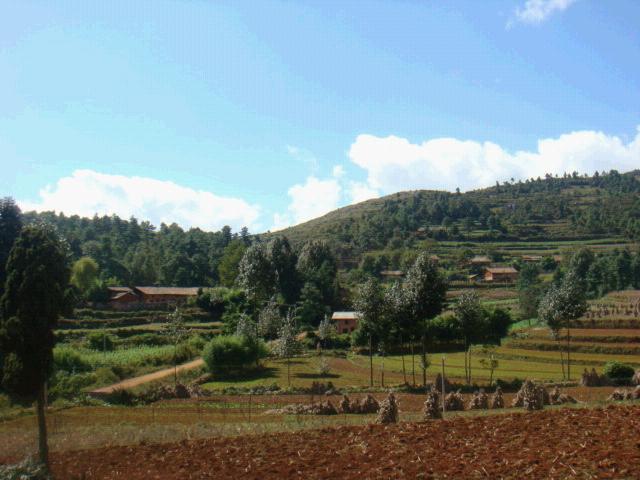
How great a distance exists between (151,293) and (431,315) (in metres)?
65.6

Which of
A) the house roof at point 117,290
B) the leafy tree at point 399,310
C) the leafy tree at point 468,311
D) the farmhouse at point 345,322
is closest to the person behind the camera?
the leafy tree at point 399,310

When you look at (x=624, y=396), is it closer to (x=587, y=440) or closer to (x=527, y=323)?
(x=587, y=440)

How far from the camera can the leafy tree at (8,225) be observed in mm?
38906

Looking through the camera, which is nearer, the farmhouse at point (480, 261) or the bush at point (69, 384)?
the bush at point (69, 384)

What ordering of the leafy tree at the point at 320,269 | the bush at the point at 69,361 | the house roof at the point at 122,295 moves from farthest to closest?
the house roof at the point at 122,295, the leafy tree at the point at 320,269, the bush at the point at 69,361

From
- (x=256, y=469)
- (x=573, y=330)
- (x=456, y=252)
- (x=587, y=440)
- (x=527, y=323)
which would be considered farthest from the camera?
(x=456, y=252)

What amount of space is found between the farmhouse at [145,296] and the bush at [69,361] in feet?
137

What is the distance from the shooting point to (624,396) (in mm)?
31125

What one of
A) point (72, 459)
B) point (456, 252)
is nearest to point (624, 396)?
point (72, 459)

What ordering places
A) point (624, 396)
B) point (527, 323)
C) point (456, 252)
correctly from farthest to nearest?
point (456, 252) → point (527, 323) → point (624, 396)

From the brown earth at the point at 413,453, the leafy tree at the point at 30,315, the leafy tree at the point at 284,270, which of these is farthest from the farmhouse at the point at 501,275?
the leafy tree at the point at 30,315

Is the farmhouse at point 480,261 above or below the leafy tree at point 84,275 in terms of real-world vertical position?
above

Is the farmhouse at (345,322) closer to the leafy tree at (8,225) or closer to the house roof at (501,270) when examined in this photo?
the leafy tree at (8,225)

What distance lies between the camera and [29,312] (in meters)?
23.7
